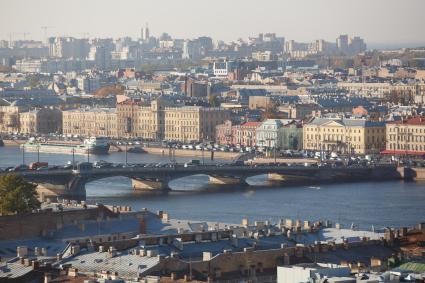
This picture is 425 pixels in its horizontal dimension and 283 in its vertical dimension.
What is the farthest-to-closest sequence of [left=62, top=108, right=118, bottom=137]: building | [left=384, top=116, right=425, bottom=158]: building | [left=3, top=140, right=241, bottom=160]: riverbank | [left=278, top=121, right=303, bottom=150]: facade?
[left=62, top=108, right=118, bottom=137]: building → [left=278, top=121, right=303, bottom=150]: facade → [left=3, top=140, right=241, bottom=160]: riverbank → [left=384, top=116, right=425, bottom=158]: building

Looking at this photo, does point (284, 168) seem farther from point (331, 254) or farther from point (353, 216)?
point (331, 254)

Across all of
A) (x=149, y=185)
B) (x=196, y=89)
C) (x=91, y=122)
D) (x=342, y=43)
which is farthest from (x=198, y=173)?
(x=342, y=43)

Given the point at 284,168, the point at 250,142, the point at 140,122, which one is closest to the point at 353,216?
the point at 284,168

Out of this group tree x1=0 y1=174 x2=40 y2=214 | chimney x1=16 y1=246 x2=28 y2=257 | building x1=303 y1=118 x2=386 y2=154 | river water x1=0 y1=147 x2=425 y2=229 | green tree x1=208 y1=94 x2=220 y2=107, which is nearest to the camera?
chimney x1=16 y1=246 x2=28 y2=257

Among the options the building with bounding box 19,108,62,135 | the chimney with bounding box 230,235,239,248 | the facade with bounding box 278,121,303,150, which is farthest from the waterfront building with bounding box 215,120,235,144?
the chimney with bounding box 230,235,239,248

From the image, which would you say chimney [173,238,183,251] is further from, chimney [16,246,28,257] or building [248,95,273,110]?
building [248,95,273,110]
